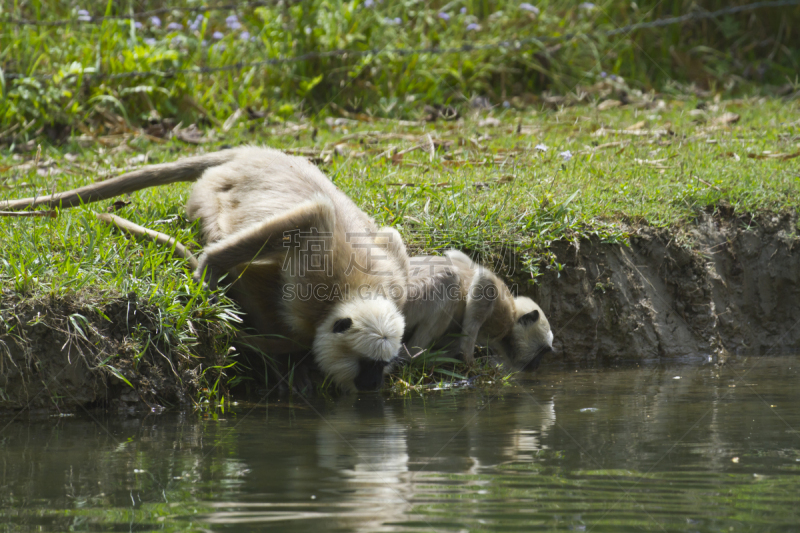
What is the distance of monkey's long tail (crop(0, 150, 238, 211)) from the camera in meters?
5.20

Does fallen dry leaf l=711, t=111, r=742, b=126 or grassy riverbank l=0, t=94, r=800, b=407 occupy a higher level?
fallen dry leaf l=711, t=111, r=742, b=126

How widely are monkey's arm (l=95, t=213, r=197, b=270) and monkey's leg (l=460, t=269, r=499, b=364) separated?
69.1 inches

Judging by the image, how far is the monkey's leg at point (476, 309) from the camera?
5188 millimetres

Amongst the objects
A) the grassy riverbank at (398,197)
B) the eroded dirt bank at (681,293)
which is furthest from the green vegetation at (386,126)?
the eroded dirt bank at (681,293)

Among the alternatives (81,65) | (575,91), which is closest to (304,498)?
(81,65)

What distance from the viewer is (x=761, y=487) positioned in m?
2.86

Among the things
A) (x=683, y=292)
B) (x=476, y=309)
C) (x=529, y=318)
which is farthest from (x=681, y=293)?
(x=476, y=309)

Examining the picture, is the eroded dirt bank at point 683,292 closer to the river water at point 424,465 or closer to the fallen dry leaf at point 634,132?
the river water at point 424,465

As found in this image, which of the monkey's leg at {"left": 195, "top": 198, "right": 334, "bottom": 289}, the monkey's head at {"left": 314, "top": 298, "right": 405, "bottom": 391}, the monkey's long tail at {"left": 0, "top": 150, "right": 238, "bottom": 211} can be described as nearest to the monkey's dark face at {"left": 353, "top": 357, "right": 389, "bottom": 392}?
the monkey's head at {"left": 314, "top": 298, "right": 405, "bottom": 391}

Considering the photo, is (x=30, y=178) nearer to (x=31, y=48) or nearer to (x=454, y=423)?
(x=31, y=48)

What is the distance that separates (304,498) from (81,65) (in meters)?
7.18

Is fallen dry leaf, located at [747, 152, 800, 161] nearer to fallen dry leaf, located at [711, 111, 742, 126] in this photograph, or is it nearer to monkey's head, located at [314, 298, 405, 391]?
fallen dry leaf, located at [711, 111, 742, 126]

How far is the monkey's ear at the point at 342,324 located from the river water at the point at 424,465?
427mm

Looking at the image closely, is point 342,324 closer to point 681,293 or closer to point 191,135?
point 681,293
